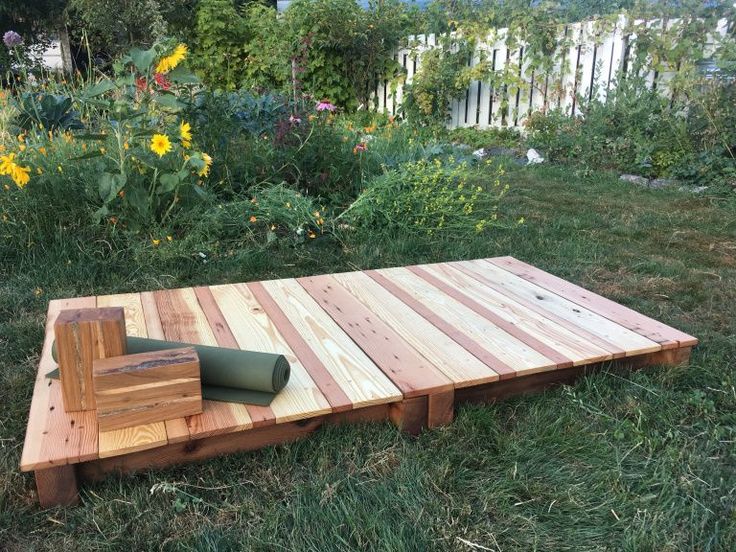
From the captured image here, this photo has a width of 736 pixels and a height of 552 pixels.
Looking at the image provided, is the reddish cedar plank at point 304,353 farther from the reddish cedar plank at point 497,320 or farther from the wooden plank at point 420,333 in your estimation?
the reddish cedar plank at point 497,320

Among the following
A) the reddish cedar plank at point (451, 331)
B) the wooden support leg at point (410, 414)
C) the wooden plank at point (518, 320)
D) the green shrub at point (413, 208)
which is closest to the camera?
the wooden support leg at point (410, 414)

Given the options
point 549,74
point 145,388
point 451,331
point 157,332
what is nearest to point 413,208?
point 451,331

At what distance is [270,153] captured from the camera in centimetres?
403

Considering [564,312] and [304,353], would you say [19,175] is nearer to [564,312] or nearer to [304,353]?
[304,353]

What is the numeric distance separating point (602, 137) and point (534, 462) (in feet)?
16.0

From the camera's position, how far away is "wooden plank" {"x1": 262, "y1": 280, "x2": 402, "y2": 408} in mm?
1893

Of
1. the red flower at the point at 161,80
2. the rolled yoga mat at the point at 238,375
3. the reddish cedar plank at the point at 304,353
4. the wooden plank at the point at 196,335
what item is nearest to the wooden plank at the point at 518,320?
the reddish cedar plank at the point at 304,353

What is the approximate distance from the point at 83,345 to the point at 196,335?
1.98 feet

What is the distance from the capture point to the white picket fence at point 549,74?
6504mm

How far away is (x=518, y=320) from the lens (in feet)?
8.18

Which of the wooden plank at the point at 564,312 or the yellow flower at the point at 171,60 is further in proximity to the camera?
the yellow flower at the point at 171,60

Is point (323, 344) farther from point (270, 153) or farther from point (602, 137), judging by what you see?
point (602, 137)

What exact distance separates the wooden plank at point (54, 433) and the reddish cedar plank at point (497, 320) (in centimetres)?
142

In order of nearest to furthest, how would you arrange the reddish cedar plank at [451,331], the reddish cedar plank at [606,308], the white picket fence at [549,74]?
the reddish cedar plank at [451,331] < the reddish cedar plank at [606,308] < the white picket fence at [549,74]
